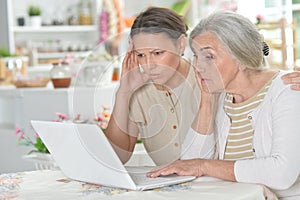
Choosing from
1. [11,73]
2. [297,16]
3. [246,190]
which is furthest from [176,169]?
[297,16]

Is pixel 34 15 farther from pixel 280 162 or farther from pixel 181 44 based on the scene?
pixel 280 162

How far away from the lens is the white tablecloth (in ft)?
4.51

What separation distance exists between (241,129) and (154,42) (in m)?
0.34

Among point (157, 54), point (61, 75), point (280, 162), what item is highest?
point (157, 54)

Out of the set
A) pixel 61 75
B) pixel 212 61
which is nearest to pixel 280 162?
pixel 212 61

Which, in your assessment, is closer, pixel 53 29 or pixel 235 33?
pixel 235 33

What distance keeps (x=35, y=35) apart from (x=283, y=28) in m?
2.58

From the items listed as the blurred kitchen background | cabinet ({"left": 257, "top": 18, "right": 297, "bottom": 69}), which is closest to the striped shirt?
the blurred kitchen background

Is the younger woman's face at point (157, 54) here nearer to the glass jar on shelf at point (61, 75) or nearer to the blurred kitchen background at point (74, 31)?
the glass jar on shelf at point (61, 75)

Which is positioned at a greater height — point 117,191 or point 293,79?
point 293,79

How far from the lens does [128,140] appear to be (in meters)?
1.85

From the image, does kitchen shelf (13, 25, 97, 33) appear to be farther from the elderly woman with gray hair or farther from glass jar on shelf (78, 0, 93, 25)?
the elderly woman with gray hair

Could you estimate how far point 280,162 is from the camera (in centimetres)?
148

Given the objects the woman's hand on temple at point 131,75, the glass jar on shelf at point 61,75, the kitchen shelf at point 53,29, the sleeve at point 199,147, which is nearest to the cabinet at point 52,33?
the kitchen shelf at point 53,29
